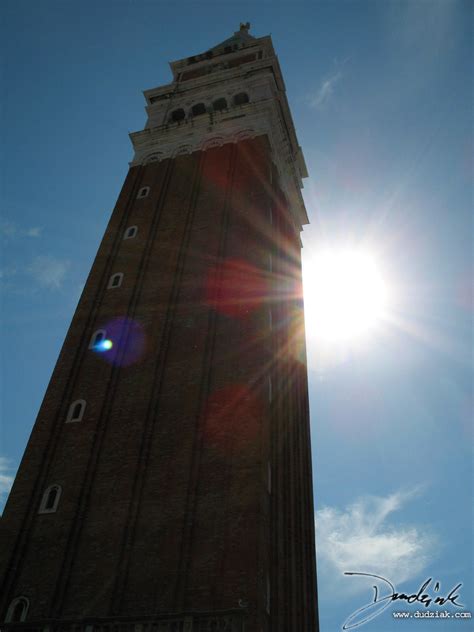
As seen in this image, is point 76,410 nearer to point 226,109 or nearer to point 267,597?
point 267,597

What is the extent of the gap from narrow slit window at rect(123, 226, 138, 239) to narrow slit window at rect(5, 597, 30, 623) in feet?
51.0

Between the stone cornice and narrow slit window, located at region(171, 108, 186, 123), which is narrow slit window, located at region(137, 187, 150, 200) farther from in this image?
narrow slit window, located at region(171, 108, 186, 123)

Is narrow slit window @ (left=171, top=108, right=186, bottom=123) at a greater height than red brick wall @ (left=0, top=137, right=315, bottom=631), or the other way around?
narrow slit window @ (left=171, top=108, right=186, bottom=123)

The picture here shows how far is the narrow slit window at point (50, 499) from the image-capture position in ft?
57.5

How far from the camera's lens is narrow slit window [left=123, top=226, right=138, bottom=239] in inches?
1064

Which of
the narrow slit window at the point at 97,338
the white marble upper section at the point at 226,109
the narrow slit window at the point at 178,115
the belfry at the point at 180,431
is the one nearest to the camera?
the belfry at the point at 180,431

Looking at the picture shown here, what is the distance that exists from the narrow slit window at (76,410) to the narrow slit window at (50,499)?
253cm

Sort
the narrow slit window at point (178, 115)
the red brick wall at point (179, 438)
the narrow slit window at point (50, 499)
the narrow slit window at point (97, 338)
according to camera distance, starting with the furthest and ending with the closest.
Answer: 1. the narrow slit window at point (178, 115)
2. the narrow slit window at point (97, 338)
3. the narrow slit window at point (50, 499)
4. the red brick wall at point (179, 438)

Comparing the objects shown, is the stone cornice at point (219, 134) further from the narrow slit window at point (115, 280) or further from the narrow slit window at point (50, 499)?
the narrow slit window at point (50, 499)

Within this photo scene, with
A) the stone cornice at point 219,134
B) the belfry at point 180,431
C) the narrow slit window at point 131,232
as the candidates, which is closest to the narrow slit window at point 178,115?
the stone cornice at point 219,134

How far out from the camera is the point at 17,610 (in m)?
15.6

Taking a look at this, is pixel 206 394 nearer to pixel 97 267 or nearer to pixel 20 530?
pixel 20 530

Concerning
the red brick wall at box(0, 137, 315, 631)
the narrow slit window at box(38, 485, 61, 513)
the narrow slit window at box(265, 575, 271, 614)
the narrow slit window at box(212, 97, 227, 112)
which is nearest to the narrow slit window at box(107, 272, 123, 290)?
the red brick wall at box(0, 137, 315, 631)

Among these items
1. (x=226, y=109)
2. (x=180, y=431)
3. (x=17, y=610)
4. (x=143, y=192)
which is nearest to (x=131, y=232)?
(x=143, y=192)
